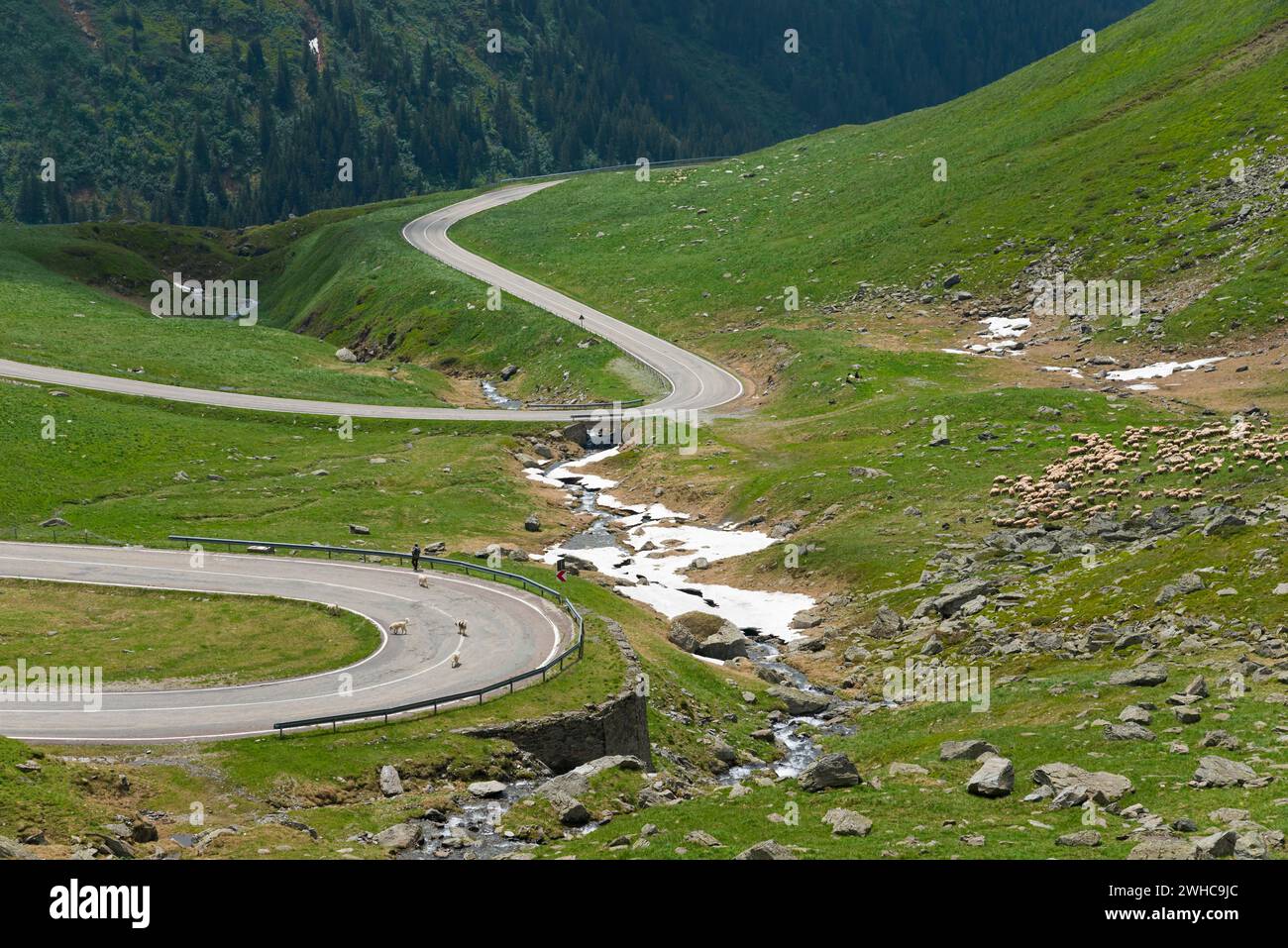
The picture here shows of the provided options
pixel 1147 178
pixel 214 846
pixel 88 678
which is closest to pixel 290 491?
pixel 88 678

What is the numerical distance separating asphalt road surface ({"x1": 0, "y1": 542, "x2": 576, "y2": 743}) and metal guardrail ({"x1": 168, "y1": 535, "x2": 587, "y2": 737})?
698 millimetres

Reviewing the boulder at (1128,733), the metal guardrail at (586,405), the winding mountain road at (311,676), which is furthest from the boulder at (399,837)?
the metal guardrail at (586,405)

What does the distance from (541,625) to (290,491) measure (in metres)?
40.7

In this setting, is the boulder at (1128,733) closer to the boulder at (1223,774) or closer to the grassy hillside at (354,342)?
the boulder at (1223,774)

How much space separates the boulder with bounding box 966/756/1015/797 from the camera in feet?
139

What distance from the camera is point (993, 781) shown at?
42438mm

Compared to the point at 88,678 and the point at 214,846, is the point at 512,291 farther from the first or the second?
the point at 214,846

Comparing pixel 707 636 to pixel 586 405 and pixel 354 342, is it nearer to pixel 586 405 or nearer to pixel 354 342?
pixel 586 405

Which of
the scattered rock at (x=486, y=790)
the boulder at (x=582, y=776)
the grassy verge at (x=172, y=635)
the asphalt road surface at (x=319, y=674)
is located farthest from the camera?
Answer: the grassy verge at (x=172, y=635)

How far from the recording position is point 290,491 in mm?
97438

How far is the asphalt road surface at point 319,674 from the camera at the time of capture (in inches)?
1933

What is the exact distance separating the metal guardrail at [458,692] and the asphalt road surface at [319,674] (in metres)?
0.70

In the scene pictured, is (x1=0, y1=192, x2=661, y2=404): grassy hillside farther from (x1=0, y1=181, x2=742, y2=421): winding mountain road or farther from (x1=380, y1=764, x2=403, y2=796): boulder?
(x1=380, y1=764, x2=403, y2=796): boulder

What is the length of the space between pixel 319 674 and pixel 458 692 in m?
6.29
